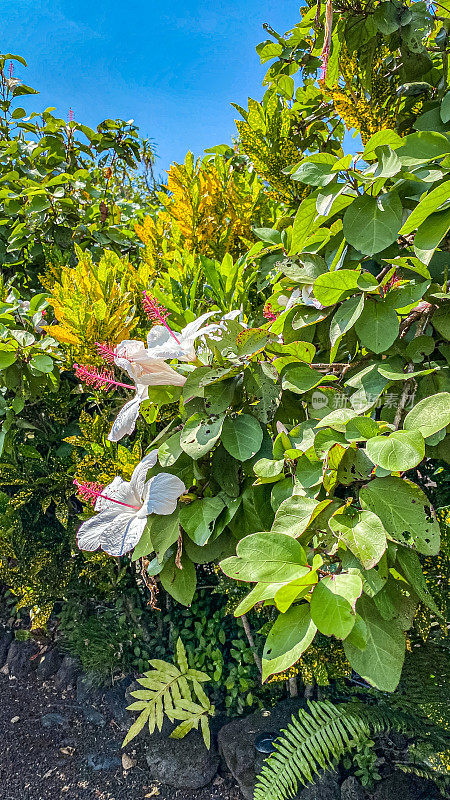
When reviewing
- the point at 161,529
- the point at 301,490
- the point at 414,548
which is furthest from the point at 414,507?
the point at 161,529

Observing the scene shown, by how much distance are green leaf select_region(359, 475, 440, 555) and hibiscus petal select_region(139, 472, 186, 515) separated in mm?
297

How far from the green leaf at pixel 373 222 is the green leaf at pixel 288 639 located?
19.4 inches

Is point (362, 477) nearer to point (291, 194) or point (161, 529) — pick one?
point (161, 529)

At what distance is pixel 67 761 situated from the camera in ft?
6.38

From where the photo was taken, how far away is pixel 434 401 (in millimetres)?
576

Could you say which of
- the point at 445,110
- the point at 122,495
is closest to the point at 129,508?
the point at 122,495

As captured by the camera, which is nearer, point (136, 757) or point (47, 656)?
point (136, 757)

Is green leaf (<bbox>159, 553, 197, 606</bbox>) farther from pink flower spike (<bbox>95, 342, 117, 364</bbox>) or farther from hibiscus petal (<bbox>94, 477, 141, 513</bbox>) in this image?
pink flower spike (<bbox>95, 342, 117, 364</bbox>)

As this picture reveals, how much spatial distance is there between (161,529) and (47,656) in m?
2.12

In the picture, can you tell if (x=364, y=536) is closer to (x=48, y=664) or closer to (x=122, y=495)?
(x=122, y=495)

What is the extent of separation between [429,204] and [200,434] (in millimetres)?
436

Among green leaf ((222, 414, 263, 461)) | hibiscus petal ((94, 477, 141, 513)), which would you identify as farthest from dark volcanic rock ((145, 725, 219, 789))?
green leaf ((222, 414, 263, 461))

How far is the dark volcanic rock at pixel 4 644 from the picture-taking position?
102 inches

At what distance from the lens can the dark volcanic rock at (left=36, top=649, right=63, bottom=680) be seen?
2428 mm
